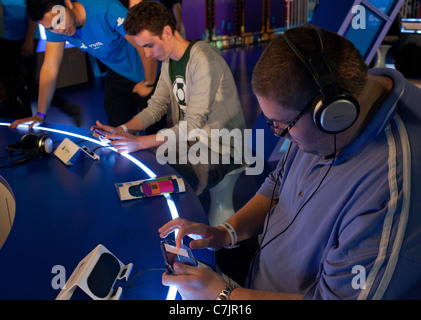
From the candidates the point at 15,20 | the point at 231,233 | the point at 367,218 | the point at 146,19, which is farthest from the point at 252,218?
the point at 15,20

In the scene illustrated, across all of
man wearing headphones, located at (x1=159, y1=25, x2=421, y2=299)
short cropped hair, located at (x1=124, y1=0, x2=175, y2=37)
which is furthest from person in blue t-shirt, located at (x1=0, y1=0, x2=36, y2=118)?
man wearing headphones, located at (x1=159, y1=25, x2=421, y2=299)

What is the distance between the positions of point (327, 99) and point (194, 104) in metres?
1.22

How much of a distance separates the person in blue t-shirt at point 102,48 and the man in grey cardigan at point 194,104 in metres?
0.46

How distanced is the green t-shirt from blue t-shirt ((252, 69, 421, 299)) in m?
1.15

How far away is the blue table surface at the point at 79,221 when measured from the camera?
935 mm

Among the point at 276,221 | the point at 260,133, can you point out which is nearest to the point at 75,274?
the point at 276,221

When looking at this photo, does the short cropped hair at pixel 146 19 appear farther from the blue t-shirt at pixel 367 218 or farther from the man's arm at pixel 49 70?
the blue t-shirt at pixel 367 218

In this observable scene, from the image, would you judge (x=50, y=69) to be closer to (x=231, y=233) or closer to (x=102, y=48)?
(x=102, y=48)

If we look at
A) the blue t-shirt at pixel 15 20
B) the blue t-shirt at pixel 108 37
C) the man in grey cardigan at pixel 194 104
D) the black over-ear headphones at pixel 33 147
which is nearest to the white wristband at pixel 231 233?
the man in grey cardigan at pixel 194 104

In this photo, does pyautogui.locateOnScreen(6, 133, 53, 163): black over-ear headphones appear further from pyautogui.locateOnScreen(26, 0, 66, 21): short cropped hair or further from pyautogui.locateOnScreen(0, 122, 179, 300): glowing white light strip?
pyautogui.locateOnScreen(26, 0, 66, 21): short cropped hair

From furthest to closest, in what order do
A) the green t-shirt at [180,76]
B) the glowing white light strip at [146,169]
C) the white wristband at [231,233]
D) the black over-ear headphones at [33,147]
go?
the green t-shirt at [180,76] < the black over-ear headphones at [33,147] < the white wristband at [231,233] < the glowing white light strip at [146,169]

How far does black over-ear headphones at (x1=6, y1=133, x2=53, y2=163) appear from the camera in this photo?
1.61 meters
